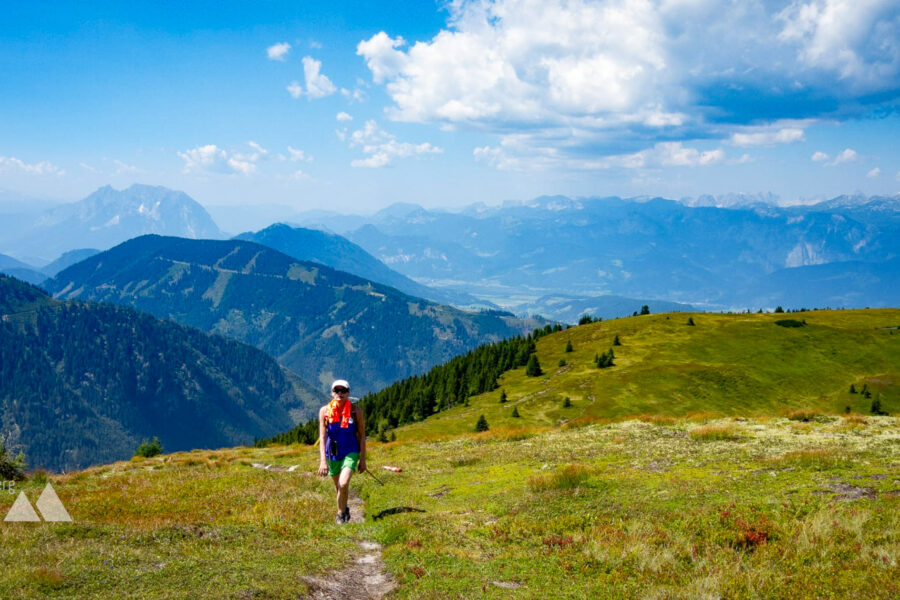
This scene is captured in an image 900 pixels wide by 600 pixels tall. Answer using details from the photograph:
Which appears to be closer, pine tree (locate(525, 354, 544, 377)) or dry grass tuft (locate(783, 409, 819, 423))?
dry grass tuft (locate(783, 409, 819, 423))

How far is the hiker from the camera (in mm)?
16125

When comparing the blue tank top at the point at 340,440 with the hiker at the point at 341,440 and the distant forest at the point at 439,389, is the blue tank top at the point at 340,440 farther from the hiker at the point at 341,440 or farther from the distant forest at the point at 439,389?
the distant forest at the point at 439,389

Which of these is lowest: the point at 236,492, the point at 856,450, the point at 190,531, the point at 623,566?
the point at 236,492

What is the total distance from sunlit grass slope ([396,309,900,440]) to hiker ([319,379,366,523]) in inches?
1949

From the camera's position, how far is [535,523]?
592 inches

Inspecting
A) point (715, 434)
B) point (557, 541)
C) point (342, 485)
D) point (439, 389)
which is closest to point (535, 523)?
point (557, 541)

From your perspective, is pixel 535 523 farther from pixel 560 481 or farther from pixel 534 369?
pixel 534 369

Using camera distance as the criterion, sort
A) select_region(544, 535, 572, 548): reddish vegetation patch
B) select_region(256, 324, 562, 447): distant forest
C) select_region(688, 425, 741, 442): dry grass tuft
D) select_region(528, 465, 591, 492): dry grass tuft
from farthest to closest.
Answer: select_region(256, 324, 562, 447): distant forest, select_region(688, 425, 741, 442): dry grass tuft, select_region(528, 465, 591, 492): dry grass tuft, select_region(544, 535, 572, 548): reddish vegetation patch

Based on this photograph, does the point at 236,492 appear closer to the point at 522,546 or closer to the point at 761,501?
the point at 522,546

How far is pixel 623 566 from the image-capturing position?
11.6m

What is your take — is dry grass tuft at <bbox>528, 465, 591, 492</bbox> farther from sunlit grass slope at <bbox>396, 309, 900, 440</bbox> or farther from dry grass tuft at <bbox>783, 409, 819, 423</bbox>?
sunlit grass slope at <bbox>396, 309, 900, 440</bbox>

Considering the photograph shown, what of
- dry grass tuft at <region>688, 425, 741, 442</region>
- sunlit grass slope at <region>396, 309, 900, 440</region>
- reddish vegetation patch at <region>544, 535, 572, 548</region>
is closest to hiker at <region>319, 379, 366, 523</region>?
reddish vegetation patch at <region>544, 535, 572, 548</region>

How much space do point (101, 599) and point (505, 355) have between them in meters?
120

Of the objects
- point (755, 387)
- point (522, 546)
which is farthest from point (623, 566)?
point (755, 387)
